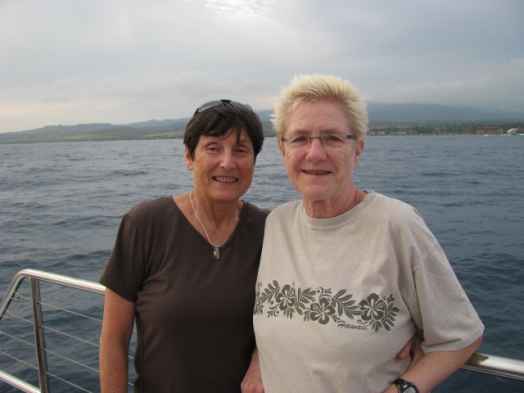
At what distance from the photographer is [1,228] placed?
46.3 ft

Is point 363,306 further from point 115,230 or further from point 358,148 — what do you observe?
point 115,230

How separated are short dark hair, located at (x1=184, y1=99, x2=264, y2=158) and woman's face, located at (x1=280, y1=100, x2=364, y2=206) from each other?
252mm

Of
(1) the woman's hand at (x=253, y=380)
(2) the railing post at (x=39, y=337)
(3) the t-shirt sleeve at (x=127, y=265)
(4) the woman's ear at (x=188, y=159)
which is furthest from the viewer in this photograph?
(2) the railing post at (x=39, y=337)

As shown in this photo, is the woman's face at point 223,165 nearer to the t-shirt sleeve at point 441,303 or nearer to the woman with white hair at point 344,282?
the woman with white hair at point 344,282

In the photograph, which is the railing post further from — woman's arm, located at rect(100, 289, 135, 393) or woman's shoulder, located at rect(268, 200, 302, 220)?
woman's shoulder, located at rect(268, 200, 302, 220)

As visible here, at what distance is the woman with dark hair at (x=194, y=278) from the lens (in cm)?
176

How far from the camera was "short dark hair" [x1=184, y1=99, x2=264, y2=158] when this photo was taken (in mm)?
1805

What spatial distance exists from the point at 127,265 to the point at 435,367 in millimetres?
1208

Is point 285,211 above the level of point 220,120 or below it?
below

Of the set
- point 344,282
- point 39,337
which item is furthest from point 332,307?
point 39,337

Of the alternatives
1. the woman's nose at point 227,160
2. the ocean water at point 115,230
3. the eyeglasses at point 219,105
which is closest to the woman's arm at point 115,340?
the woman's nose at point 227,160

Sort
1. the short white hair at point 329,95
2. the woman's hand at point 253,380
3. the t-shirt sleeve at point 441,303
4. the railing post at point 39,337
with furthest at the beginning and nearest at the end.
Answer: the railing post at point 39,337, the woman's hand at point 253,380, the short white hair at point 329,95, the t-shirt sleeve at point 441,303

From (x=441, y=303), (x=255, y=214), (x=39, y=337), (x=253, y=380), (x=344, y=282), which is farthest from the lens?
(x=39, y=337)

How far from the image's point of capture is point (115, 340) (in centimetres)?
187
